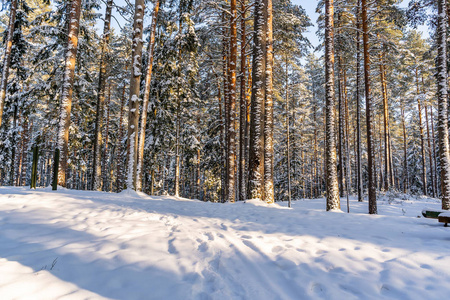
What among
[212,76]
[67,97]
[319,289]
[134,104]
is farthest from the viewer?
[212,76]

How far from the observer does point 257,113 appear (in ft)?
29.5

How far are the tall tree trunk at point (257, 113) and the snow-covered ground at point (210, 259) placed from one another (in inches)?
136

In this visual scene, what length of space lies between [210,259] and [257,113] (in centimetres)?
653

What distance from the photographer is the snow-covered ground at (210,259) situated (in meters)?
2.54

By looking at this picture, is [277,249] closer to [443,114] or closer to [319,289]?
[319,289]

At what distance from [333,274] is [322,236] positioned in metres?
1.49

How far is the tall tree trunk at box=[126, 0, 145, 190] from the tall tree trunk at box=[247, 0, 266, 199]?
5.40 m

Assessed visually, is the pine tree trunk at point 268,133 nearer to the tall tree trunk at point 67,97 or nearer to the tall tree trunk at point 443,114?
the tall tree trunk at point 443,114

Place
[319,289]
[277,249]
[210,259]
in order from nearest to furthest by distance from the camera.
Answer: [319,289]
[210,259]
[277,249]

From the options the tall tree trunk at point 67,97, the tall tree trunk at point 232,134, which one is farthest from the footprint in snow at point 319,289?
the tall tree trunk at point 67,97

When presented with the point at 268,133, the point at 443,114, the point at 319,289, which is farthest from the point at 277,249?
the point at 443,114

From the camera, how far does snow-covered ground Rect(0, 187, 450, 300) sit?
8.32 ft

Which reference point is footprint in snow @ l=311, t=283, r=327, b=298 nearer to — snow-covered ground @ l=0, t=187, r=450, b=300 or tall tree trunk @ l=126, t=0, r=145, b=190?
snow-covered ground @ l=0, t=187, r=450, b=300

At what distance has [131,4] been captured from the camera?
13.2m
